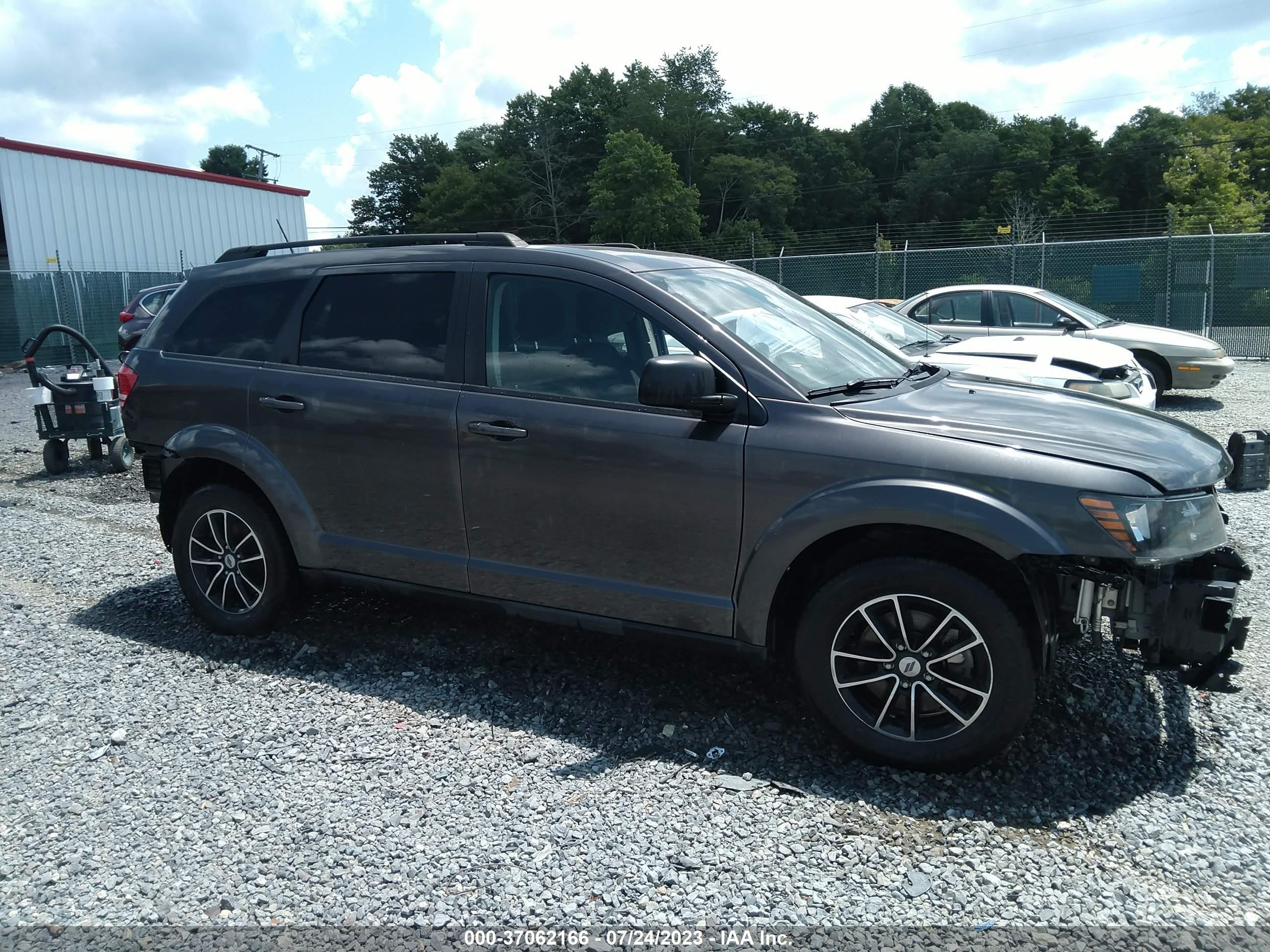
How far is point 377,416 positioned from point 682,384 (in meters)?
1.61

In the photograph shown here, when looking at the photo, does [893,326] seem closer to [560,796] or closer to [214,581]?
[214,581]

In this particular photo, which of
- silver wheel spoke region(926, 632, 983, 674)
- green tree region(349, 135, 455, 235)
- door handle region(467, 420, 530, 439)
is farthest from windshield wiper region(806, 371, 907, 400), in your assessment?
green tree region(349, 135, 455, 235)

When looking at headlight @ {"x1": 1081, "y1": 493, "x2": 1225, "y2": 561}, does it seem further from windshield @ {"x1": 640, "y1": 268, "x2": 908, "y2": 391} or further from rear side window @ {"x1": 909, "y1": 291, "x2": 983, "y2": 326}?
rear side window @ {"x1": 909, "y1": 291, "x2": 983, "y2": 326}

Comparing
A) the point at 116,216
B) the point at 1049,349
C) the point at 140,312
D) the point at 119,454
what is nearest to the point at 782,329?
the point at 1049,349

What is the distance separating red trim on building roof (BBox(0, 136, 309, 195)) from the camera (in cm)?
2855

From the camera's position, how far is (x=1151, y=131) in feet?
232

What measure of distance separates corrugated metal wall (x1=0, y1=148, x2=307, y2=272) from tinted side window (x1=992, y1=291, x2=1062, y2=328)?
2333 centimetres

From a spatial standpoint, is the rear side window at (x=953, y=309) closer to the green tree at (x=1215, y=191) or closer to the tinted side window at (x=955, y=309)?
the tinted side window at (x=955, y=309)

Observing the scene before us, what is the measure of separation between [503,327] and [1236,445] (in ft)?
11.6

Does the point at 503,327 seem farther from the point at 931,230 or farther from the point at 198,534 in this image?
the point at 931,230

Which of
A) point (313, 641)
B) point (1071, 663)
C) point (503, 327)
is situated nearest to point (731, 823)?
Result: point (1071, 663)

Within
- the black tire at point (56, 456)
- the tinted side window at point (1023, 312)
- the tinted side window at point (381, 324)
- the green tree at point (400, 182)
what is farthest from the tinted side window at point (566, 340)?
the green tree at point (400, 182)

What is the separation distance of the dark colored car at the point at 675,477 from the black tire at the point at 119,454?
5212 mm

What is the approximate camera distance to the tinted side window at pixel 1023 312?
42.7 ft
